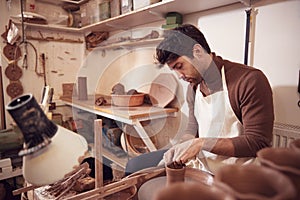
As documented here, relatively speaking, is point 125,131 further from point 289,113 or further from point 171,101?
point 289,113

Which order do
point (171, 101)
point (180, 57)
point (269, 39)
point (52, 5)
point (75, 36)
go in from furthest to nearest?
1. point (75, 36)
2. point (52, 5)
3. point (171, 101)
4. point (269, 39)
5. point (180, 57)

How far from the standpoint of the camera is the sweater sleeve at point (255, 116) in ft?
2.68

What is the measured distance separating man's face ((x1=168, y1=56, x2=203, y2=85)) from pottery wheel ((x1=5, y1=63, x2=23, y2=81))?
5.74 feet

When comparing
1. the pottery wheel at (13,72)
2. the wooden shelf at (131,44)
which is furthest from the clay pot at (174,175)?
the pottery wheel at (13,72)

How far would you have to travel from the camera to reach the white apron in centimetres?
95

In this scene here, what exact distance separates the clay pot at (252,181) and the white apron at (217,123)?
2.14ft

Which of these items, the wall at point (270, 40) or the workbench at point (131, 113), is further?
the workbench at point (131, 113)

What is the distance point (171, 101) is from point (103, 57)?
3.84 feet

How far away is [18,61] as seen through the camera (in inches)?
83.7

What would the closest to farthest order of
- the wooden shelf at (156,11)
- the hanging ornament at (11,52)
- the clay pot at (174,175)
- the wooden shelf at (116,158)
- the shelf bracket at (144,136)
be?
the clay pot at (174,175) → the wooden shelf at (156,11) → the shelf bracket at (144,136) → the wooden shelf at (116,158) → the hanging ornament at (11,52)

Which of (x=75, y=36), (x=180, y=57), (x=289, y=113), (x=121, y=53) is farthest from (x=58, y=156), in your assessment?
(x=75, y=36)

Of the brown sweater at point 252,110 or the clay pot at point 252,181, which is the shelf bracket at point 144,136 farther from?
the clay pot at point 252,181

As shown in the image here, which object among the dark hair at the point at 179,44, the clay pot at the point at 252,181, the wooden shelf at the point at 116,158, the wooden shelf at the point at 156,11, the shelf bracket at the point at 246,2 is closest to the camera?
the clay pot at the point at 252,181

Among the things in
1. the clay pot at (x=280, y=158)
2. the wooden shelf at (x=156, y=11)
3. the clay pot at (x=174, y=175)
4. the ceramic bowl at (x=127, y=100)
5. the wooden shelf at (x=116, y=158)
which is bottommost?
the wooden shelf at (x=116, y=158)
